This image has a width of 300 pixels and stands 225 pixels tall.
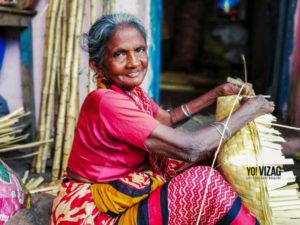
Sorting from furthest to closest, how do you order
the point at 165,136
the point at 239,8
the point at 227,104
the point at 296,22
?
the point at 239,8 < the point at 296,22 < the point at 227,104 < the point at 165,136

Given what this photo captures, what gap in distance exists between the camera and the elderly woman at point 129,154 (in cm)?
170

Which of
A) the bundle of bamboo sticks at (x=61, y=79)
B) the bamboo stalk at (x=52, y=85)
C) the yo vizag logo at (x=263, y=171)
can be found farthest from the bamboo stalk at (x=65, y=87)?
the yo vizag logo at (x=263, y=171)

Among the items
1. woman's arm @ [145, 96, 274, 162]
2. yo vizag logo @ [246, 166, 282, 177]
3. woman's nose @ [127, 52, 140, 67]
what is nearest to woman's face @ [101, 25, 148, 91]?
woman's nose @ [127, 52, 140, 67]

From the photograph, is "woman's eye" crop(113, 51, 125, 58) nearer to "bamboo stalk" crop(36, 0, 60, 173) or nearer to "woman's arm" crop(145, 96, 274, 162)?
"woman's arm" crop(145, 96, 274, 162)

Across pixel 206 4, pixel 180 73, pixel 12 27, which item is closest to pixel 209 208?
pixel 12 27

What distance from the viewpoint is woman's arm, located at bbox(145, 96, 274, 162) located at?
1702 millimetres

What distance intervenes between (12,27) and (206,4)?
6.16m

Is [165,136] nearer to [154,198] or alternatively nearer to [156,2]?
[154,198]

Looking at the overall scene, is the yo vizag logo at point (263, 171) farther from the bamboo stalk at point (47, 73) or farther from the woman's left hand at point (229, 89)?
the bamboo stalk at point (47, 73)

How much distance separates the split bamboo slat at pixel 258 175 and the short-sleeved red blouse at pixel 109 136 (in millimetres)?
361

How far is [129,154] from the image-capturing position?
185 cm

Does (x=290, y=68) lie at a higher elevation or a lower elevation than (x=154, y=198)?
higher

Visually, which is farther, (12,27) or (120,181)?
(12,27)

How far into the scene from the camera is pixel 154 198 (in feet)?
5.65
